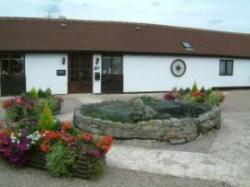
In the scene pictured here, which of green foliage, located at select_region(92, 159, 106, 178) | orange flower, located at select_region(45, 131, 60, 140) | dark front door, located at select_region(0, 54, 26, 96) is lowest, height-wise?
green foliage, located at select_region(92, 159, 106, 178)

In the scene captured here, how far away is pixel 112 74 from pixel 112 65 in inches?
19.8

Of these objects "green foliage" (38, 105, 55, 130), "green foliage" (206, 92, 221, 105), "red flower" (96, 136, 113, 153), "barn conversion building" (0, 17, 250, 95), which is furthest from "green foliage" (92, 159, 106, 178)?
"barn conversion building" (0, 17, 250, 95)

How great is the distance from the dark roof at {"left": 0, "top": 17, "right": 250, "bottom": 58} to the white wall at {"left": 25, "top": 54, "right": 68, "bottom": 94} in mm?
561

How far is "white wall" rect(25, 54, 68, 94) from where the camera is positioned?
19547mm

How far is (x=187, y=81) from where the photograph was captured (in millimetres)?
23031

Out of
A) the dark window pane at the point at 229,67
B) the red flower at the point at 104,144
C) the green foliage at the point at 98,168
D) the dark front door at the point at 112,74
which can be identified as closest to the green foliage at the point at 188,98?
the dark front door at the point at 112,74

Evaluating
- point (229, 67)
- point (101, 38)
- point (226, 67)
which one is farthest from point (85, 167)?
point (229, 67)

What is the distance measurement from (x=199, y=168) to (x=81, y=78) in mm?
14020

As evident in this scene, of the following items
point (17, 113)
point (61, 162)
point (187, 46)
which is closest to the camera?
point (61, 162)

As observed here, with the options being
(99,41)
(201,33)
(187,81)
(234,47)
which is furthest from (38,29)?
(234,47)

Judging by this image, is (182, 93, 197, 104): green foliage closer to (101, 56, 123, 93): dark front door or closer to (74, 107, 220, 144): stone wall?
(74, 107, 220, 144): stone wall

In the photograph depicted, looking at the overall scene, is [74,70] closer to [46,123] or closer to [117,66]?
[117,66]

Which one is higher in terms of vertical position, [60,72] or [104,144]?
[60,72]

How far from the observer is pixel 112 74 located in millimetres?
21000
